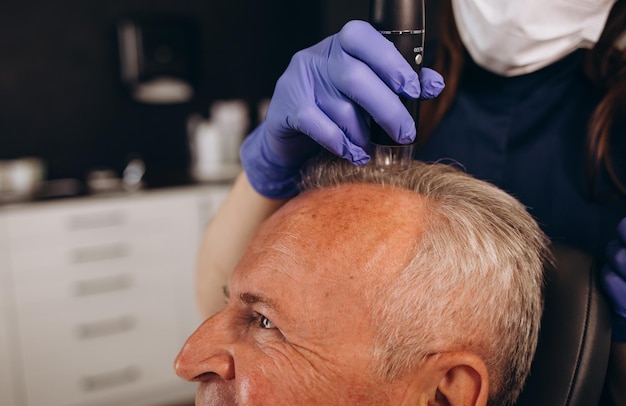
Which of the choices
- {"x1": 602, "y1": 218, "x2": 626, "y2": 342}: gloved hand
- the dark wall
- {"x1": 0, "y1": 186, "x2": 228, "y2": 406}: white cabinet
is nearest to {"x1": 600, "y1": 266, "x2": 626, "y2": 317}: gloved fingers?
{"x1": 602, "y1": 218, "x2": 626, "y2": 342}: gloved hand

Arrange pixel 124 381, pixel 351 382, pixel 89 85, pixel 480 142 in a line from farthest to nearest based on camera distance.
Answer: pixel 89 85 → pixel 124 381 → pixel 480 142 → pixel 351 382

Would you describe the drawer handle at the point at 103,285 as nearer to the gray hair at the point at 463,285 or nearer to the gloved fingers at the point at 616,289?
the gray hair at the point at 463,285

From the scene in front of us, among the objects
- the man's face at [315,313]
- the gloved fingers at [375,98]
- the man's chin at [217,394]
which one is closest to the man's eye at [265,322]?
the man's face at [315,313]

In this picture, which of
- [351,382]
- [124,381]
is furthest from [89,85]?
[351,382]

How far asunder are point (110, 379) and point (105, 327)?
0.91ft

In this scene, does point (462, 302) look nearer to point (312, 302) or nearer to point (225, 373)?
point (312, 302)

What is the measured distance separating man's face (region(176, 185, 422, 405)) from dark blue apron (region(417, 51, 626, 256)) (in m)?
0.37

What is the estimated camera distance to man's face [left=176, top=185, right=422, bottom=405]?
2.67 feet

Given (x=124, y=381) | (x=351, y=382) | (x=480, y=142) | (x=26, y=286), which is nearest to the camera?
(x=351, y=382)

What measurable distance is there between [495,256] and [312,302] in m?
0.31

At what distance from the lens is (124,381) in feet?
9.31

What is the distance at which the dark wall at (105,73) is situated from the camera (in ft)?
10.2

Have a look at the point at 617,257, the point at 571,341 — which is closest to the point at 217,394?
the point at 571,341

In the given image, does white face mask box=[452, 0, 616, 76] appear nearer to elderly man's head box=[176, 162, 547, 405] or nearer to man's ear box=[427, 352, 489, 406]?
elderly man's head box=[176, 162, 547, 405]
